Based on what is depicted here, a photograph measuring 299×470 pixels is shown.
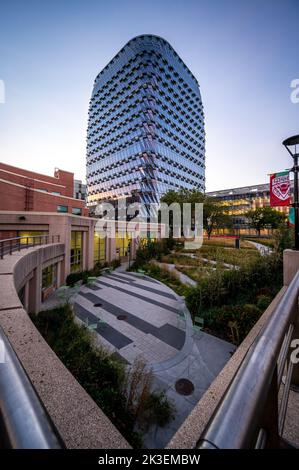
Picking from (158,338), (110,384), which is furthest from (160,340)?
(110,384)

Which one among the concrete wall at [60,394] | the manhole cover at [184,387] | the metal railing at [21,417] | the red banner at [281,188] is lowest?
the manhole cover at [184,387]

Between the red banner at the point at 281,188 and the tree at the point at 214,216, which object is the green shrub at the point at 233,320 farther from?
the tree at the point at 214,216

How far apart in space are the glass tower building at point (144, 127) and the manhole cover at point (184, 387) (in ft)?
177

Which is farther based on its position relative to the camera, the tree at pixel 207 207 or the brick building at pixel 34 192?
the tree at pixel 207 207

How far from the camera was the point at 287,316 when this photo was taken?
4.44ft

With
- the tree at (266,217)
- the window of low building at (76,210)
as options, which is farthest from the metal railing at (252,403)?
the tree at (266,217)

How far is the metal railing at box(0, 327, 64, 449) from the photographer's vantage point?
553mm

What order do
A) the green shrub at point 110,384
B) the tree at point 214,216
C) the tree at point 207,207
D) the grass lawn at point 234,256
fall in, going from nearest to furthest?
the green shrub at point 110,384
the grass lawn at point 234,256
the tree at point 207,207
the tree at point 214,216

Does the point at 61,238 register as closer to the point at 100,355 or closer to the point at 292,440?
the point at 100,355

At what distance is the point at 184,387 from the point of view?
6.34 meters

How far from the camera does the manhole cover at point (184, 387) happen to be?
241 inches

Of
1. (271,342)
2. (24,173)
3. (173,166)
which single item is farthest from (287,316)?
(173,166)

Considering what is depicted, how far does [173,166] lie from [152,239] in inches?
1633

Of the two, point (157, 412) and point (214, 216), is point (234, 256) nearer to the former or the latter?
point (157, 412)
